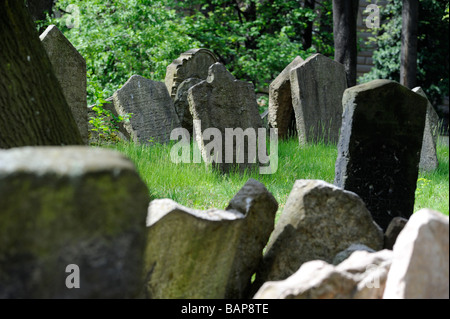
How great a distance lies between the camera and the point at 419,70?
16875 mm

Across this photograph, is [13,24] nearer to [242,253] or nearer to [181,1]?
[242,253]

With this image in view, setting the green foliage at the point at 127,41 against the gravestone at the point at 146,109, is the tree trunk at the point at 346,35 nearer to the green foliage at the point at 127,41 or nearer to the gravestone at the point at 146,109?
the green foliage at the point at 127,41

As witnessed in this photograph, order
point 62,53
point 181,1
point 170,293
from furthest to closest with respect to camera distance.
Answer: point 181,1 → point 62,53 → point 170,293

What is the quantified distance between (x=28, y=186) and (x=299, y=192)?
6.89ft

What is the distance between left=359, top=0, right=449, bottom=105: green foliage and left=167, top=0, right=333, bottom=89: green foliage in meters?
1.70

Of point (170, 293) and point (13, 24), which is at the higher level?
point (13, 24)

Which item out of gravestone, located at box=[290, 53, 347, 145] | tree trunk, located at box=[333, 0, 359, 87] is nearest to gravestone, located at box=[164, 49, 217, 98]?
gravestone, located at box=[290, 53, 347, 145]

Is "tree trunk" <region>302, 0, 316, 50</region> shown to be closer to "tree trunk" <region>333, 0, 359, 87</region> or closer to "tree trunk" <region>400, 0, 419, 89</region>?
"tree trunk" <region>400, 0, 419, 89</region>

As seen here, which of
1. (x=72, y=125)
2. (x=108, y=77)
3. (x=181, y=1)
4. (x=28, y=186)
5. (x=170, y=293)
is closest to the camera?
(x=28, y=186)

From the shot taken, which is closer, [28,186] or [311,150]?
[28,186]

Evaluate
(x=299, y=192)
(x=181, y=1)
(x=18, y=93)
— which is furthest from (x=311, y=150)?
(x=181, y=1)

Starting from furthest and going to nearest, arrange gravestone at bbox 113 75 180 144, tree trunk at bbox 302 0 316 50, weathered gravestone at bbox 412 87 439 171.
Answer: tree trunk at bbox 302 0 316 50 → gravestone at bbox 113 75 180 144 → weathered gravestone at bbox 412 87 439 171

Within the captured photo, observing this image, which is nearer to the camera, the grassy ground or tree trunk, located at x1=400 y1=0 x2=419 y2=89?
the grassy ground

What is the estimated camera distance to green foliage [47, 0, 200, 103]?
1163cm
